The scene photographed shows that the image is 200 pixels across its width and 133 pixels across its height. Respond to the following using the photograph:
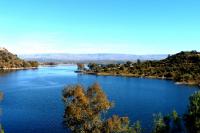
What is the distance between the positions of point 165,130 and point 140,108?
163 ft

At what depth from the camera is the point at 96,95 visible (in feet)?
147

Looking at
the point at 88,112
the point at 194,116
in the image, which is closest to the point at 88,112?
the point at 88,112

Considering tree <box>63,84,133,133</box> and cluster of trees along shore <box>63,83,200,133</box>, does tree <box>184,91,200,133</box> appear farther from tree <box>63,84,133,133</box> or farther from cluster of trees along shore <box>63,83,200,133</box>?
tree <box>63,84,133,133</box>

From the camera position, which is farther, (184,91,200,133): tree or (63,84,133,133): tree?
(184,91,200,133): tree

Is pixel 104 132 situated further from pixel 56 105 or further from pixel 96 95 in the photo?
pixel 56 105

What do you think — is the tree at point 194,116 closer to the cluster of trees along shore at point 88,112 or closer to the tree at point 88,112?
the cluster of trees along shore at point 88,112

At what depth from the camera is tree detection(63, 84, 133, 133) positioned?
43.2 metres

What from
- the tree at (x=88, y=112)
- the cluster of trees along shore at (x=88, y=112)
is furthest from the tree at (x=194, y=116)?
the tree at (x=88, y=112)

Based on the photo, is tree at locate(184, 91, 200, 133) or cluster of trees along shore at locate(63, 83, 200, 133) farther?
tree at locate(184, 91, 200, 133)

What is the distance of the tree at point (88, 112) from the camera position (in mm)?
43188

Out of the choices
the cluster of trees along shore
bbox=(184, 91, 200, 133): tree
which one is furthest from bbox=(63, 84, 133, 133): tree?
bbox=(184, 91, 200, 133): tree

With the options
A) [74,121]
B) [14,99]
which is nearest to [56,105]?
[14,99]

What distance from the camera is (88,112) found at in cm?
4356

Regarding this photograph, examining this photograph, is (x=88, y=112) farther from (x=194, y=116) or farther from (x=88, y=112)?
(x=194, y=116)
